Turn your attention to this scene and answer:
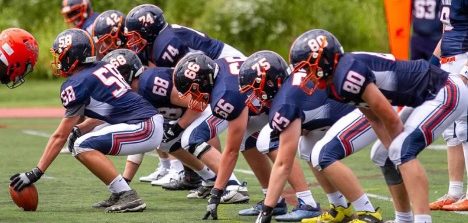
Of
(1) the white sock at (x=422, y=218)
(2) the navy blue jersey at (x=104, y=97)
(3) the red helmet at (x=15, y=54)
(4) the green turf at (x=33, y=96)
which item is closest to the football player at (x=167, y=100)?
(2) the navy blue jersey at (x=104, y=97)

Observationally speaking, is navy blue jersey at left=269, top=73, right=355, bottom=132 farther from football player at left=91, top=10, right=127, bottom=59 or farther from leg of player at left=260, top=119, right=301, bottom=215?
football player at left=91, top=10, right=127, bottom=59

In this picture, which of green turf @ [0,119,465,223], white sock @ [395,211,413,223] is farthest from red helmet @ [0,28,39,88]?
white sock @ [395,211,413,223]

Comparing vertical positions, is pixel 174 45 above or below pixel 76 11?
above

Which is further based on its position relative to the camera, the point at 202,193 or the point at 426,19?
the point at 426,19

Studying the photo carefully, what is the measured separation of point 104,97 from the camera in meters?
7.81

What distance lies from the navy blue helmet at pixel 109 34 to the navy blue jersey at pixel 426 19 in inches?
129

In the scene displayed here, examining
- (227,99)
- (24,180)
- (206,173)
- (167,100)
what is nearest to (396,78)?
(227,99)

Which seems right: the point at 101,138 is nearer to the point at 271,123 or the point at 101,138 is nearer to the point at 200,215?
the point at 200,215

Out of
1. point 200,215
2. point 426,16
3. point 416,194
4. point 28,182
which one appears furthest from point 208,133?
point 426,16

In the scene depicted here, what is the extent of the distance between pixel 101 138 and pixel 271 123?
5.26 ft

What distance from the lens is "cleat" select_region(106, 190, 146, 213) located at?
25.7ft

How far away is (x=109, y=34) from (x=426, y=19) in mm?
3534

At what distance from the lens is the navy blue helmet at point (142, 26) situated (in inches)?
356

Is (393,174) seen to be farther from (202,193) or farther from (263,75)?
(202,193)
